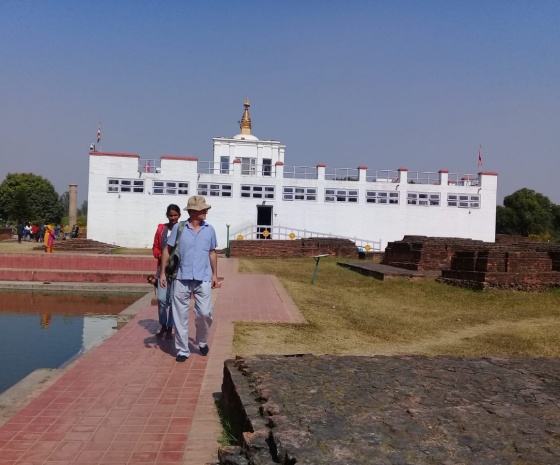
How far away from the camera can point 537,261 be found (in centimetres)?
1202

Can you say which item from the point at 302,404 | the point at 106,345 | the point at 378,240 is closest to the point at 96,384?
the point at 106,345

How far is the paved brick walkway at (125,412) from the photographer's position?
321 centimetres

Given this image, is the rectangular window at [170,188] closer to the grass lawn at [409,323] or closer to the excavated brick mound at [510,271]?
the grass lawn at [409,323]

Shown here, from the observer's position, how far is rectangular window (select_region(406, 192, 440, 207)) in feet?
102

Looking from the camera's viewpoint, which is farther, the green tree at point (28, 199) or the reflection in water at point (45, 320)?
the green tree at point (28, 199)

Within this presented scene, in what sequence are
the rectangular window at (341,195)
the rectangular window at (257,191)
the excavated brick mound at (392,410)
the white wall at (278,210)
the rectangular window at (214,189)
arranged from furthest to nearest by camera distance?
1. the rectangular window at (341,195)
2. the rectangular window at (257,191)
3. the rectangular window at (214,189)
4. the white wall at (278,210)
5. the excavated brick mound at (392,410)

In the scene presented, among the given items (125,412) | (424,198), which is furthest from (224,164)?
(125,412)

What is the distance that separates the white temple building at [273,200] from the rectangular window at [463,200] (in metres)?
0.05

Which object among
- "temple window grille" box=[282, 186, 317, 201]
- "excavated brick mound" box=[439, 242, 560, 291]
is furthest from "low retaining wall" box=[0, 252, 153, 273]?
"temple window grille" box=[282, 186, 317, 201]

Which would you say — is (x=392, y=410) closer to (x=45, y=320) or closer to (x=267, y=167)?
(x=45, y=320)

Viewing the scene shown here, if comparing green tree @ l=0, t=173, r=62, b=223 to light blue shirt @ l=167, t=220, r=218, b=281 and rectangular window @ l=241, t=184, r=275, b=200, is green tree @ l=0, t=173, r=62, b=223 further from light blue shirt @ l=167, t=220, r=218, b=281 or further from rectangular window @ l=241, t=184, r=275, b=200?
light blue shirt @ l=167, t=220, r=218, b=281

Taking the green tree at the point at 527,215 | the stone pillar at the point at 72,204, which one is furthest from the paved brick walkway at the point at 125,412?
the green tree at the point at 527,215

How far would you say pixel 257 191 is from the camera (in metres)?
29.7

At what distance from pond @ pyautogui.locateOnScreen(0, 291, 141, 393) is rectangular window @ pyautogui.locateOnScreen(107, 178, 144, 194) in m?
16.5
